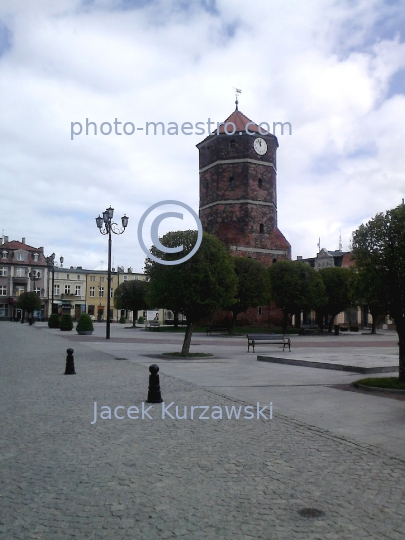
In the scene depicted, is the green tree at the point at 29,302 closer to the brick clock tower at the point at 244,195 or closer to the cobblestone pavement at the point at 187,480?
the brick clock tower at the point at 244,195

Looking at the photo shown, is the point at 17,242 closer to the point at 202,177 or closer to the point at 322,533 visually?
the point at 202,177

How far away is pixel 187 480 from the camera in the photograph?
17.6 feet

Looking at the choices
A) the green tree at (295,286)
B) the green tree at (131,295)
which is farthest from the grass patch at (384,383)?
the green tree at (131,295)

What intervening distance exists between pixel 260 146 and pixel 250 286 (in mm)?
21587

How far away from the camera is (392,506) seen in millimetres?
4648

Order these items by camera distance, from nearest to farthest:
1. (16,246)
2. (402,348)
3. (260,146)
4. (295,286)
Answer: (402,348), (295,286), (260,146), (16,246)

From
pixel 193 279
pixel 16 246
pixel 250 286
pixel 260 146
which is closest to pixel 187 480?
pixel 193 279

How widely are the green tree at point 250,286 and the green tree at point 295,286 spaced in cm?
167

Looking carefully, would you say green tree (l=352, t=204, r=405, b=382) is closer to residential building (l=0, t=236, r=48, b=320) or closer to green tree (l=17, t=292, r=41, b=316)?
green tree (l=17, t=292, r=41, b=316)

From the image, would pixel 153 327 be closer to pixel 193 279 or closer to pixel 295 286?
pixel 295 286

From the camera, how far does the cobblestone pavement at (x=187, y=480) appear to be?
4.19 meters

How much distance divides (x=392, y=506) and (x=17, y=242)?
97443 mm

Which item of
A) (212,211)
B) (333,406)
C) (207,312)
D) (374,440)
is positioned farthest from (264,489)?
(212,211)

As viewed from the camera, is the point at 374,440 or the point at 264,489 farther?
the point at 374,440
